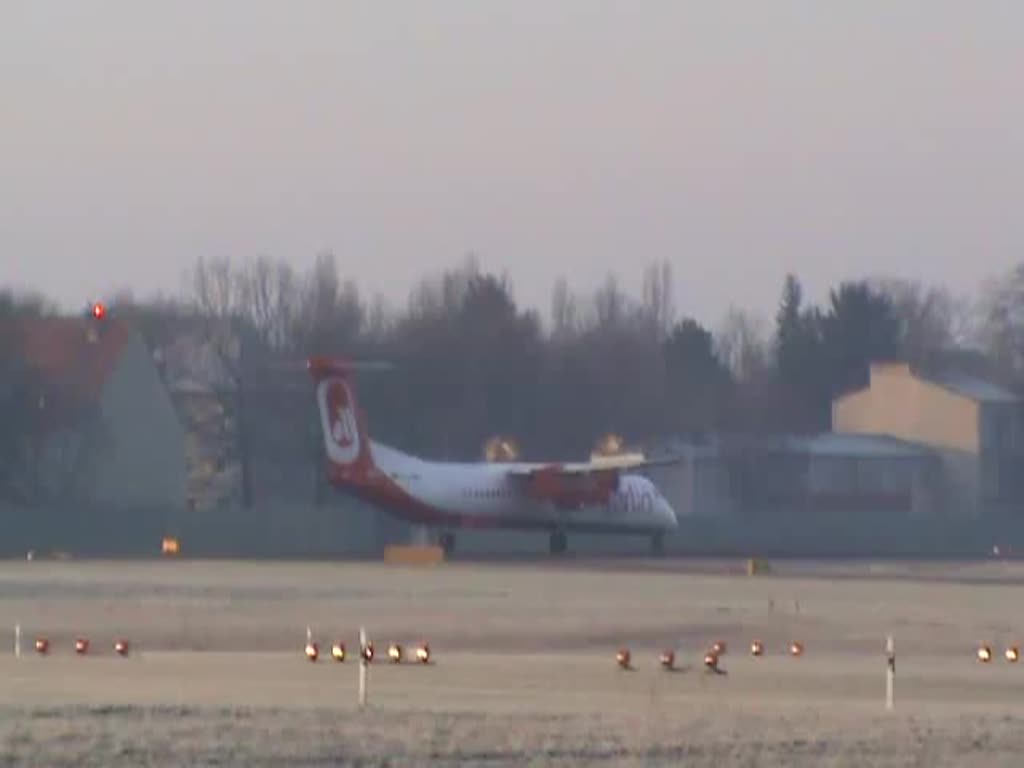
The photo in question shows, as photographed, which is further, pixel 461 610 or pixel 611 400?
pixel 611 400

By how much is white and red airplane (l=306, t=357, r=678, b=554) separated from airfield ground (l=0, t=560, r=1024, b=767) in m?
14.7

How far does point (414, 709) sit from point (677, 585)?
126ft

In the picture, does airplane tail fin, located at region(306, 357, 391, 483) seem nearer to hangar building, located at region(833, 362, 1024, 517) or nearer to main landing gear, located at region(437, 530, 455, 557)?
main landing gear, located at region(437, 530, 455, 557)

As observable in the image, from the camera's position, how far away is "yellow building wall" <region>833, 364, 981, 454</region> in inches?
5212

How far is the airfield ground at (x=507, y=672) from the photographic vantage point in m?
22.8

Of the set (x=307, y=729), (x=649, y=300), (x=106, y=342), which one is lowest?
(x=307, y=729)

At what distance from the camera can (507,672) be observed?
115 feet

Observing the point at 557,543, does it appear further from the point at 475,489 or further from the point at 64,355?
the point at 64,355

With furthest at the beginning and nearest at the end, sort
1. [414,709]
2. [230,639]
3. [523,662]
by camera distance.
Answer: [230,639]
[523,662]
[414,709]

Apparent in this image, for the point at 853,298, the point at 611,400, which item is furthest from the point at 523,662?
the point at 853,298

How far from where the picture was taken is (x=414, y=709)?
89.4ft

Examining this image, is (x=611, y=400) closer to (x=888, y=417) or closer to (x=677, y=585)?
(x=888, y=417)

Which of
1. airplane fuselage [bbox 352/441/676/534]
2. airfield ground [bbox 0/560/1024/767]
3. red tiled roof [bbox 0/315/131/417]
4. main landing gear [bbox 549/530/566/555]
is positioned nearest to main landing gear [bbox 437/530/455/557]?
airplane fuselage [bbox 352/441/676/534]

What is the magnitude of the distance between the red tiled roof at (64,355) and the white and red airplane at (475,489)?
13850 millimetres
